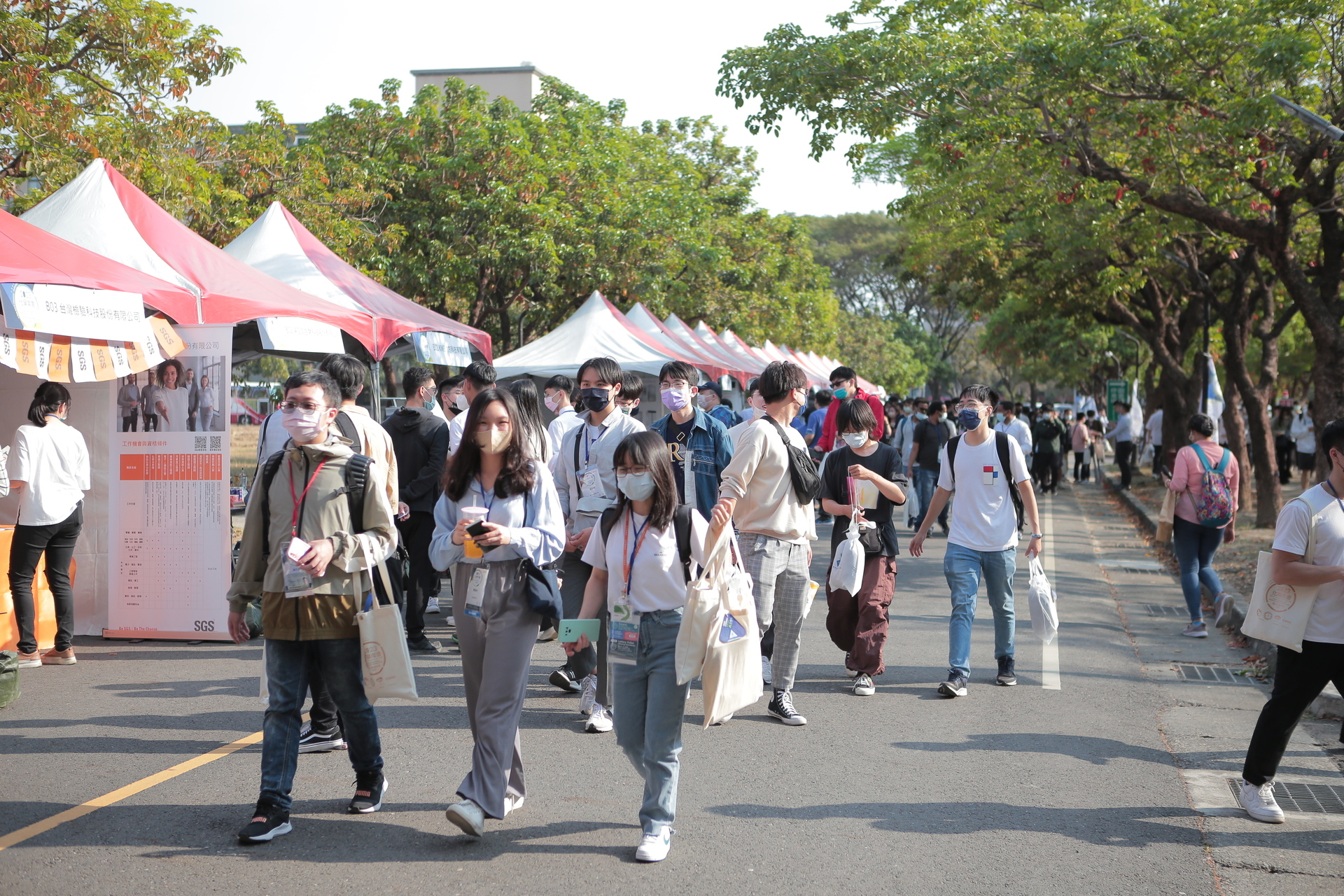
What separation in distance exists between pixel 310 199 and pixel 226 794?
16.1 meters

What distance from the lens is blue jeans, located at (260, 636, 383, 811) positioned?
439 cm

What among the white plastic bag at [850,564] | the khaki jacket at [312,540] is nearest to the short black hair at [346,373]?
the khaki jacket at [312,540]

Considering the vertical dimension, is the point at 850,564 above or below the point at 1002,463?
below

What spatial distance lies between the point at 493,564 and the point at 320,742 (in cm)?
190

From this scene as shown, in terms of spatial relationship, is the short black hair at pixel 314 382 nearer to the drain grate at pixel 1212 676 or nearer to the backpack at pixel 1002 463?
the backpack at pixel 1002 463

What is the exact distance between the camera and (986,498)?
7215 mm

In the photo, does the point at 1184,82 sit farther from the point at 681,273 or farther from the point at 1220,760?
the point at 681,273

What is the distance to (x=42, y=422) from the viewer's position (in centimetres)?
768

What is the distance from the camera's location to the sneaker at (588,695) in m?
6.27

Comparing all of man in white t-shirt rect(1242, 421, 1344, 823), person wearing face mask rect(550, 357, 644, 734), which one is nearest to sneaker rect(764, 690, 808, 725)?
person wearing face mask rect(550, 357, 644, 734)

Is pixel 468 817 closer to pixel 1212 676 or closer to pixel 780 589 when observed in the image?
pixel 780 589

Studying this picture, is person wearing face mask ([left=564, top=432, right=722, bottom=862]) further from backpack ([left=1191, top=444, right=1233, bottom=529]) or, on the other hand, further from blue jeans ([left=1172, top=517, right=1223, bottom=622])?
blue jeans ([left=1172, top=517, right=1223, bottom=622])

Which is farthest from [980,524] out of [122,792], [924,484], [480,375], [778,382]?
[924,484]

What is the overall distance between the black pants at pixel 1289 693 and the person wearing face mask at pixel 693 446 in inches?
124
